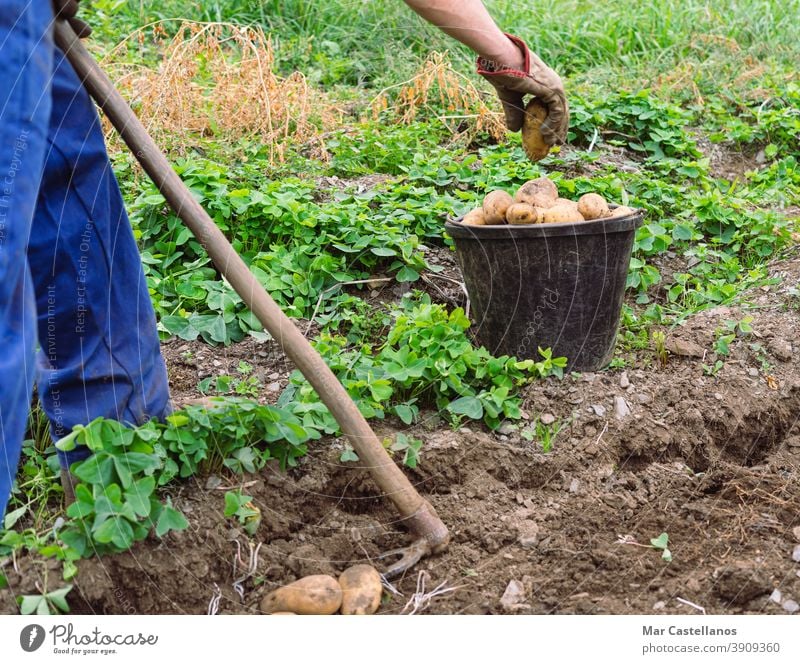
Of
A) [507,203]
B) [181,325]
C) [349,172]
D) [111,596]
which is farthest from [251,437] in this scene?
[349,172]

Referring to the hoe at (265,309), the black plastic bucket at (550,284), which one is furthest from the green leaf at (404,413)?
the black plastic bucket at (550,284)

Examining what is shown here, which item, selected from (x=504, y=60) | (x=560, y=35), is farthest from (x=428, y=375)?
(x=560, y=35)

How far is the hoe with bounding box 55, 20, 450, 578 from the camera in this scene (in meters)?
1.77

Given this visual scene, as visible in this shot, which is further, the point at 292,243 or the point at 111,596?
the point at 292,243

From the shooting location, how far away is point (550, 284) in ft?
8.30

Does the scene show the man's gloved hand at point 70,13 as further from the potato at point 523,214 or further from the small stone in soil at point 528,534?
the small stone in soil at point 528,534

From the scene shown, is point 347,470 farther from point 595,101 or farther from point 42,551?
point 595,101

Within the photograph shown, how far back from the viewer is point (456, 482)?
223 centimetres

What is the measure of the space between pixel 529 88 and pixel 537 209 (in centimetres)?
35

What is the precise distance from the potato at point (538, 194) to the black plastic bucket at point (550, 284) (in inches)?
5.5

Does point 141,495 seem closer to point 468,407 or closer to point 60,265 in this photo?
point 60,265

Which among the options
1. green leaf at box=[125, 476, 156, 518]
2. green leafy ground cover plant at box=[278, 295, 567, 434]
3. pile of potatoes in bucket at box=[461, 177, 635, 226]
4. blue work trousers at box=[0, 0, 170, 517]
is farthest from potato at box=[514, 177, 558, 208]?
green leaf at box=[125, 476, 156, 518]

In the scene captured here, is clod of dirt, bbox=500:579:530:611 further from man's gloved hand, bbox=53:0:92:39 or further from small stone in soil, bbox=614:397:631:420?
man's gloved hand, bbox=53:0:92:39

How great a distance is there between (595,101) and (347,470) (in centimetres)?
287
